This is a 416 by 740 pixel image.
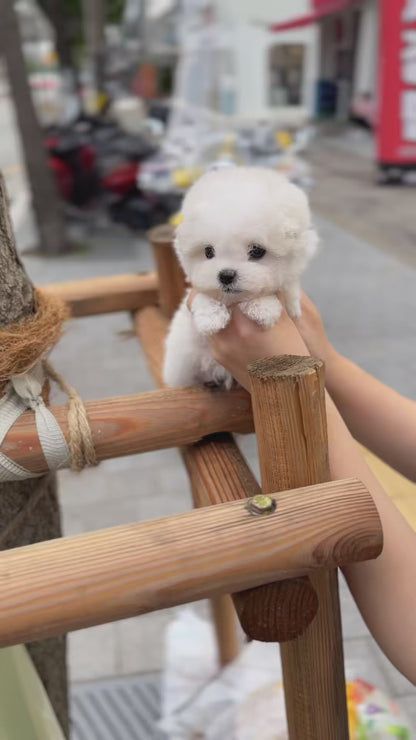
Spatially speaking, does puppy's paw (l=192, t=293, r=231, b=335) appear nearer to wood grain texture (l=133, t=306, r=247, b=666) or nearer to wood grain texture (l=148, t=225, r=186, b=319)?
wood grain texture (l=133, t=306, r=247, b=666)

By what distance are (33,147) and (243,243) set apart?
19.2ft

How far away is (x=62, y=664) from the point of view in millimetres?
1562

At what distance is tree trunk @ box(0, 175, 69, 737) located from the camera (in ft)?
3.71

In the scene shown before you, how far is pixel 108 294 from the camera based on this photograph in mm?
1881

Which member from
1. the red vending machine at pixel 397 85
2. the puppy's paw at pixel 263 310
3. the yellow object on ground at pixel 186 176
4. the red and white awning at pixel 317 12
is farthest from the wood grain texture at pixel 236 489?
the red and white awning at pixel 317 12

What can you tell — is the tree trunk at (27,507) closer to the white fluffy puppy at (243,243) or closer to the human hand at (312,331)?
the white fluffy puppy at (243,243)

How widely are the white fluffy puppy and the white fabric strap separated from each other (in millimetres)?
279

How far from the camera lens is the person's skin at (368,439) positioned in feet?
3.08

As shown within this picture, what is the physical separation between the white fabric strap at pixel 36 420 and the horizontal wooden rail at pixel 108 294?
0.77 m

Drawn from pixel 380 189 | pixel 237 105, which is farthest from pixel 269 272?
pixel 380 189

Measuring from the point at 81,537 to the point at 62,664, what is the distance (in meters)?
0.87

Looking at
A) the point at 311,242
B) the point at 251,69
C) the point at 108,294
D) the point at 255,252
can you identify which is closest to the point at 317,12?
the point at 251,69

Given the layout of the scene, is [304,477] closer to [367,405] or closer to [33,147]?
[367,405]

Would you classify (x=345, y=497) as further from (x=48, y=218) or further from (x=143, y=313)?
(x=48, y=218)
